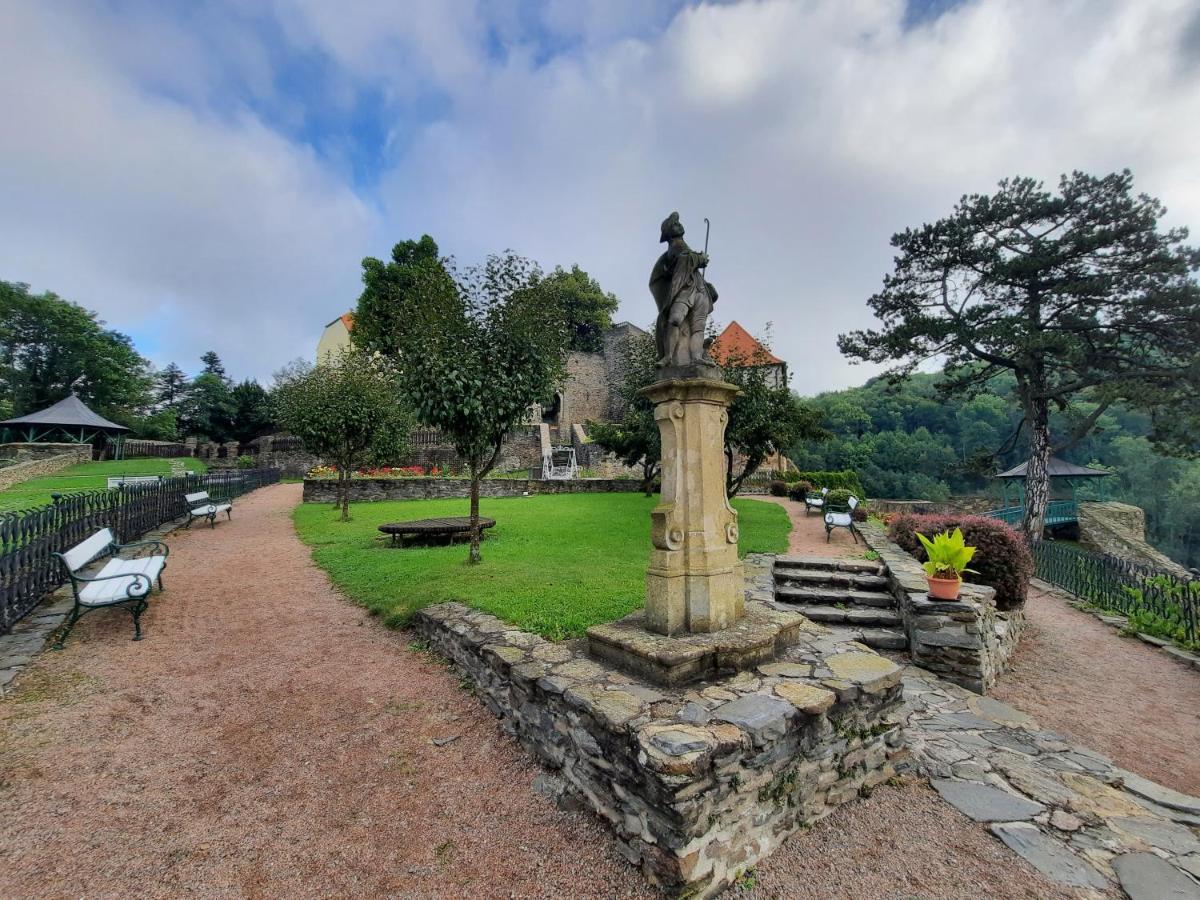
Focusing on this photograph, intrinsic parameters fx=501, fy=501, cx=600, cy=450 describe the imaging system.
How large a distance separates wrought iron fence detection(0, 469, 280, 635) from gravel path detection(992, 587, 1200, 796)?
30.9ft

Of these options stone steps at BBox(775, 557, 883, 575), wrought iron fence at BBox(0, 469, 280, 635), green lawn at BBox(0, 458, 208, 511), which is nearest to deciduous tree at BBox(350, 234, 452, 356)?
green lawn at BBox(0, 458, 208, 511)

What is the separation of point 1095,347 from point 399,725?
20525 millimetres

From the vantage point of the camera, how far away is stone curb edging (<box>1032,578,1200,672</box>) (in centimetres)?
647

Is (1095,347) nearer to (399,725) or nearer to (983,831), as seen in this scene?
(983,831)

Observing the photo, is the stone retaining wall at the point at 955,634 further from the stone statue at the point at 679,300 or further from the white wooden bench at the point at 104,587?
the white wooden bench at the point at 104,587

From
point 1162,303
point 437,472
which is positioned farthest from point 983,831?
point 437,472

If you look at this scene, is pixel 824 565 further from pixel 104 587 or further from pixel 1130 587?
pixel 104 587

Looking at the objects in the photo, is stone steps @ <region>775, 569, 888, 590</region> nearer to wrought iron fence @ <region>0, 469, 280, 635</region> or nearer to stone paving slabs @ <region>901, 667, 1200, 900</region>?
stone paving slabs @ <region>901, 667, 1200, 900</region>

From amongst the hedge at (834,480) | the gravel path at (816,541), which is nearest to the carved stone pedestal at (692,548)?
the gravel path at (816,541)

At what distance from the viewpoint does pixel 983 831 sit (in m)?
2.73

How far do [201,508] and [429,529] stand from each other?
594 centimetres

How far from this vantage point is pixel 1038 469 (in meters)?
16.2

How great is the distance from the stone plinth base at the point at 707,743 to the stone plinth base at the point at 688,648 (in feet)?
0.27

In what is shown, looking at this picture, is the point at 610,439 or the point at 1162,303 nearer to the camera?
the point at 1162,303
